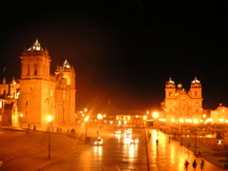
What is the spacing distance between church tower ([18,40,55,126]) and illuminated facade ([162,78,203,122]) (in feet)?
162

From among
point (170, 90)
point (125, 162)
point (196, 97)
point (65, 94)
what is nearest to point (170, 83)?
point (170, 90)

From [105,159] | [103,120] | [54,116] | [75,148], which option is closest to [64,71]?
[54,116]

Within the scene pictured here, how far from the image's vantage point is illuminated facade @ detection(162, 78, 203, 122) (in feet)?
348

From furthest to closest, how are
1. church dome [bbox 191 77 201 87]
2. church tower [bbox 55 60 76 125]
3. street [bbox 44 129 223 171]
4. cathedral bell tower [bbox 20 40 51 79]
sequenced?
1. church dome [bbox 191 77 201 87]
2. church tower [bbox 55 60 76 125]
3. cathedral bell tower [bbox 20 40 51 79]
4. street [bbox 44 129 223 171]

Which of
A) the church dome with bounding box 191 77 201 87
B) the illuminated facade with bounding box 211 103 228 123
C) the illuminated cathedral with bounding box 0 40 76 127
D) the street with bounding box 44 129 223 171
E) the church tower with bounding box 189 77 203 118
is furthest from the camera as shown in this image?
the church dome with bounding box 191 77 201 87

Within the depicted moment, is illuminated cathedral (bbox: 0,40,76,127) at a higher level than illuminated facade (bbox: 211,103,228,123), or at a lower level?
higher

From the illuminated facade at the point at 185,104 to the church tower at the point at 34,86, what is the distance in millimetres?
49321

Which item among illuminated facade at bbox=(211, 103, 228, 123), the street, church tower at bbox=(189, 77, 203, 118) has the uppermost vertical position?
church tower at bbox=(189, 77, 203, 118)

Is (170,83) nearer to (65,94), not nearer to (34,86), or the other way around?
(65,94)

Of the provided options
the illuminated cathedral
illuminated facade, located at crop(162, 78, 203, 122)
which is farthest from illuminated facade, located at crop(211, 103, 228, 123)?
the illuminated cathedral

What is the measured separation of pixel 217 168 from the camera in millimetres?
31141

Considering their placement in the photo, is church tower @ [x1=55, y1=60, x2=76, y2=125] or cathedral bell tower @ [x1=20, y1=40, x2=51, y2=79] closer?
cathedral bell tower @ [x1=20, y1=40, x2=51, y2=79]

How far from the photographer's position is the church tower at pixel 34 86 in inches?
2768

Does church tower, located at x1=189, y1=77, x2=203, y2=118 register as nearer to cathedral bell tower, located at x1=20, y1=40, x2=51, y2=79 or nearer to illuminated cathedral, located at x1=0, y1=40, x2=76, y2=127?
illuminated cathedral, located at x1=0, y1=40, x2=76, y2=127
